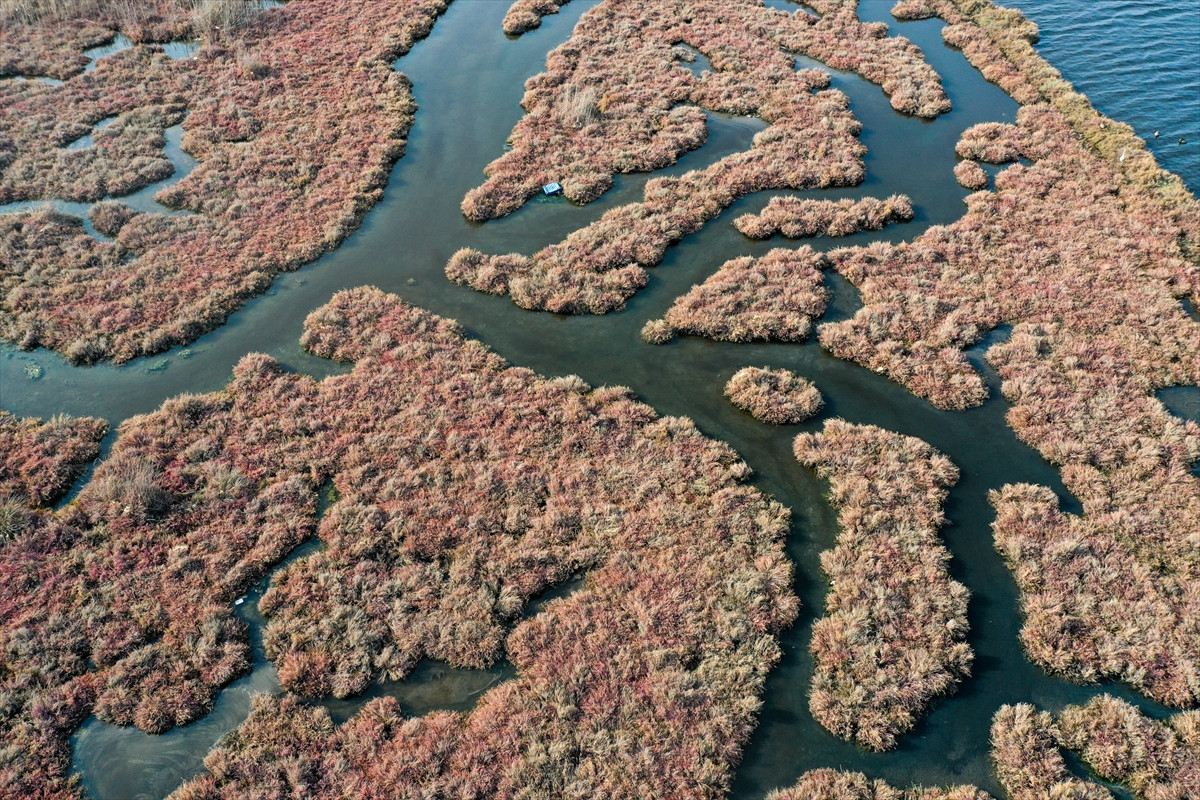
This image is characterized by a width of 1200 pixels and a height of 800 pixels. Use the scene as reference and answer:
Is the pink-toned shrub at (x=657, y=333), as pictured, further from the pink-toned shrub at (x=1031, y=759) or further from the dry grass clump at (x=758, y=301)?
the pink-toned shrub at (x=1031, y=759)

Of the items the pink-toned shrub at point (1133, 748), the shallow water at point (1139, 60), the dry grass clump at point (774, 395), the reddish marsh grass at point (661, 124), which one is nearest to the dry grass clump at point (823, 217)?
the reddish marsh grass at point (661, 124)

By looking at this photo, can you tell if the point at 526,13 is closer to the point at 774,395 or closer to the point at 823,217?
the point at 823,217

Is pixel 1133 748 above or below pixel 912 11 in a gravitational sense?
below

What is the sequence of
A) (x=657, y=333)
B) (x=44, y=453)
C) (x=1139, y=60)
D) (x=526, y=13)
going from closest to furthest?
(x=44, y=453) → (x=657, y=333) → (x=1139, y=60) → (x=526, y=13)

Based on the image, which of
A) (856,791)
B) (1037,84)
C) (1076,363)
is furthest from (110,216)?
(1037,84)

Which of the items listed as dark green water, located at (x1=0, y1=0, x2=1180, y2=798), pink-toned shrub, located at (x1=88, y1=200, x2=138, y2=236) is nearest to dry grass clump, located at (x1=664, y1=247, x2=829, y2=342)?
dark green water, located at (x1=0, y1=0, x2=1180, y2=798)

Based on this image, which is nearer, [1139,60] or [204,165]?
[204,165]

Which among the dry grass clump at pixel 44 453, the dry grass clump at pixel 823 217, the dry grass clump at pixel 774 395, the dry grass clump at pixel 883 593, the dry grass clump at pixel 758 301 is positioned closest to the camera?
the dry grass clump at pixel 883 593
